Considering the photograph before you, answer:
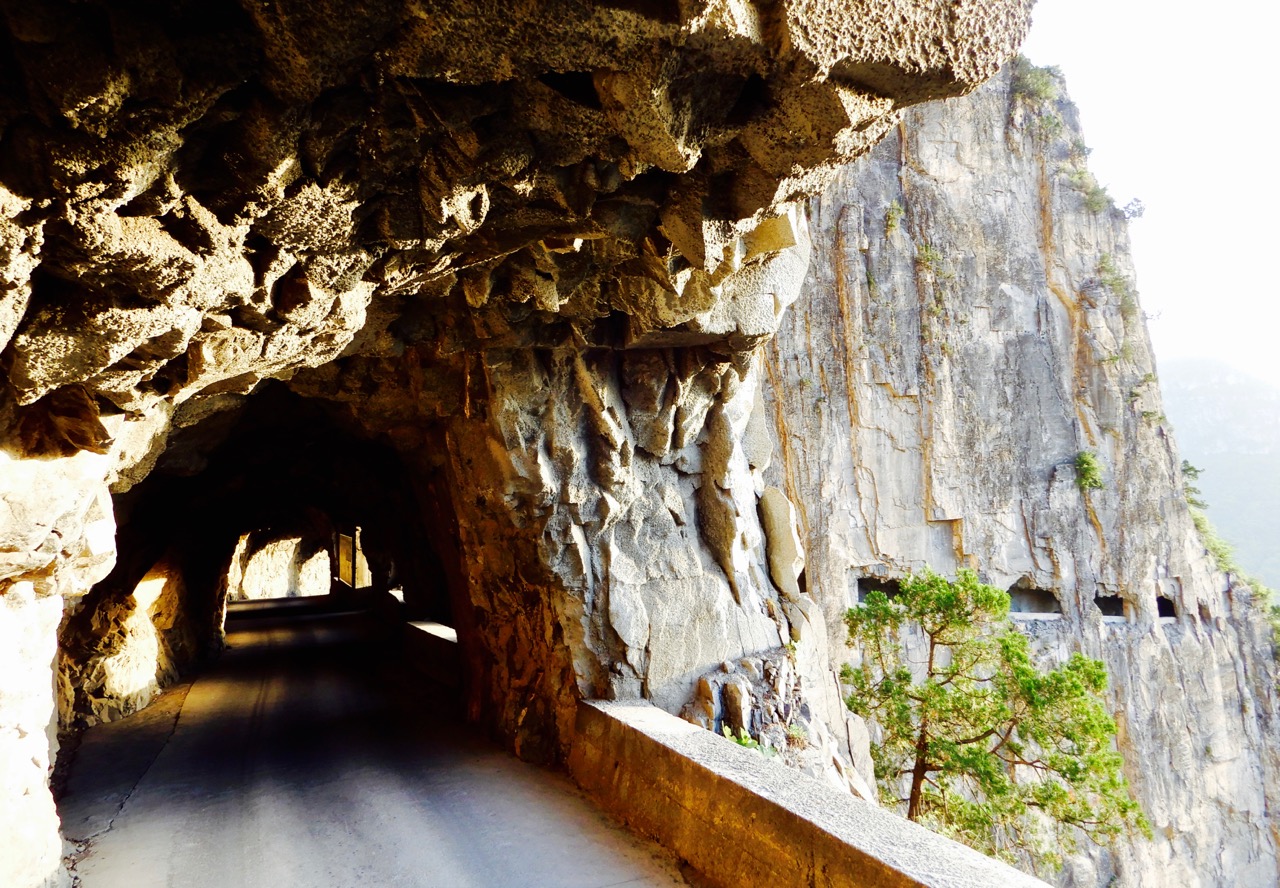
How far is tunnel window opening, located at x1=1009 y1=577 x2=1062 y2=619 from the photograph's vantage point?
2111cm

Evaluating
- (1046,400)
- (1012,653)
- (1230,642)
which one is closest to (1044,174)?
(1046,400)

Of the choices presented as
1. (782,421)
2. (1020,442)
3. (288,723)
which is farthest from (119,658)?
(1020,442)

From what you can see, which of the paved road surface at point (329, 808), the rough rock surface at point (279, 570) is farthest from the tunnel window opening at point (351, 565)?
the paved road surface at point (329, 808)

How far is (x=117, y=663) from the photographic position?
398 inches

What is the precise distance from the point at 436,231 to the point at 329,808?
5.16 metres

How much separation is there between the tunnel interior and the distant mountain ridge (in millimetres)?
59085

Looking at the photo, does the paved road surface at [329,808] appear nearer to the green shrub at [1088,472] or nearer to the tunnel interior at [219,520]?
the tunnel interior at [219,520]

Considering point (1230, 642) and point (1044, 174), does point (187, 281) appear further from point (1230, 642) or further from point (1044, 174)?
point (1230, 642)

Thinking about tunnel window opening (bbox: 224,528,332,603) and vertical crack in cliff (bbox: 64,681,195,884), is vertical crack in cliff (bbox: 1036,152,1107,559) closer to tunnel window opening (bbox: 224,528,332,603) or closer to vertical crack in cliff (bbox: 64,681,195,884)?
vertical crack in cliff (bbox: 64,681,195,884)

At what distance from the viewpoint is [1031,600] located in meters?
21.5

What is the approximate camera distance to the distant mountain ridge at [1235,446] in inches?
2172

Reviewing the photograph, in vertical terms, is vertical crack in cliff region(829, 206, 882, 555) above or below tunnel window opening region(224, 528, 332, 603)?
above

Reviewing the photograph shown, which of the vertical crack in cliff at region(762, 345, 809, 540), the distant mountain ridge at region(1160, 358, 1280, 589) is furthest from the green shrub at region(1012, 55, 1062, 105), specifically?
the distant mountain ridge at region(1160, 358, 1280, 589)

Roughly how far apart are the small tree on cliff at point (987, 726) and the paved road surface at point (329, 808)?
17.2 feet
